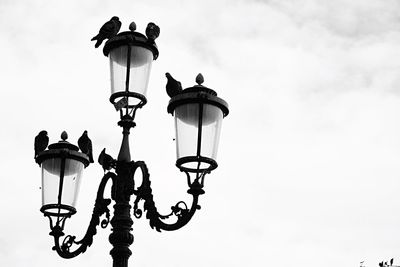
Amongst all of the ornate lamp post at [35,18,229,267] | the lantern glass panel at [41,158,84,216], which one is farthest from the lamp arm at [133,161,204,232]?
the lantern glass panel at [41,158,84,216]

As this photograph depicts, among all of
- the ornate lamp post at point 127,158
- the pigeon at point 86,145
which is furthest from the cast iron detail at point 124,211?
the pigeon at point 86,145

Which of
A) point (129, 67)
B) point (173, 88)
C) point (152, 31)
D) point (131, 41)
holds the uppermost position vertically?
point (152, 31)

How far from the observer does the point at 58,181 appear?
8703mm

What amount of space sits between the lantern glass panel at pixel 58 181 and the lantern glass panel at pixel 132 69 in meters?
0.97

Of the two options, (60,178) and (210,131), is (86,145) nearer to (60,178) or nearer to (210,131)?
(60,178)

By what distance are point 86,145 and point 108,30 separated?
4.00ft

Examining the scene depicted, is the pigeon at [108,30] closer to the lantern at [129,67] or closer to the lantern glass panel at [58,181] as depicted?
the lantern at [129,67]

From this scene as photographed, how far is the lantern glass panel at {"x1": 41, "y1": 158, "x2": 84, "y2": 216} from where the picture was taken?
8.71 meters

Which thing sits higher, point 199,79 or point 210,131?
point 199,79

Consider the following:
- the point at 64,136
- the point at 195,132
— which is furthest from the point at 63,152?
the point at 195,132

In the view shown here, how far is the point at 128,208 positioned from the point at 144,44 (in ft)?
5.35

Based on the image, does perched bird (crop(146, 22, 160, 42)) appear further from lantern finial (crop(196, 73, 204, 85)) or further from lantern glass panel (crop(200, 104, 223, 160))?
lantern glass panel (crop(200, 104, 223, 160))

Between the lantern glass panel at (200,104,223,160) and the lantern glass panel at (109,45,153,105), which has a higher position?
the lantern glass panel at (109,45,153,105)

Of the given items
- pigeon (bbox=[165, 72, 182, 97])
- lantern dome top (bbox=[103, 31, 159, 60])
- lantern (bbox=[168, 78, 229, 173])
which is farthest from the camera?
lantern dome top (bbox=[103, 31, 159, 60])
